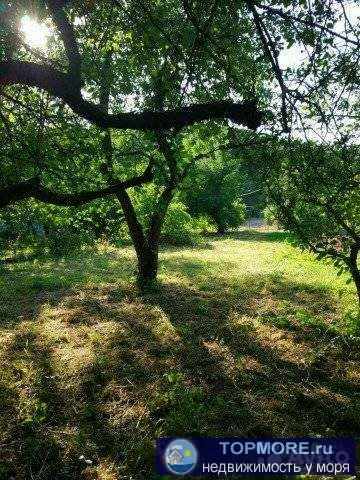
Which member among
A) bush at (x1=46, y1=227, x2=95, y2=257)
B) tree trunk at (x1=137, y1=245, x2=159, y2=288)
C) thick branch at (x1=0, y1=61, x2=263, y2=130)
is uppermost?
thick branch at (x1=0, y1=61, x2=263, y2=130)

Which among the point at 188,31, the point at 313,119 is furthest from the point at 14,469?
the point at 313,119

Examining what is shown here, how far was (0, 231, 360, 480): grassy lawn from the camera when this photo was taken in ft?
14.0

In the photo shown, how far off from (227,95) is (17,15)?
3.01 meters

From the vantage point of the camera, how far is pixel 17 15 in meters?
5.07

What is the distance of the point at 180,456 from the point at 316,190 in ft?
13.5

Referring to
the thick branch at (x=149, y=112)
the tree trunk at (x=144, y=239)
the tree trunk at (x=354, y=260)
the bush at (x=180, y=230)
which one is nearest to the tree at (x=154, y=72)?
the thick branch at (x=149, y=112)

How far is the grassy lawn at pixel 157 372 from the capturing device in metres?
4.26

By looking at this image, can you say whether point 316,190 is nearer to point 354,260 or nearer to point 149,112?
point 354,260

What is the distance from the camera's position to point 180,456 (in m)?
3.98

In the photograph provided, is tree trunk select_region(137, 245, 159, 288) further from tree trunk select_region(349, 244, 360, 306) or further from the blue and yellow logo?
the blue and yellow logo

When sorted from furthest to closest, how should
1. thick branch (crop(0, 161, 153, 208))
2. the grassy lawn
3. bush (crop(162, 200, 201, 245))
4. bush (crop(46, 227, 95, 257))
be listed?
1. bush (crop(162, 200, 201, 245))
2. bush (crop(46, 227, 95, 257))
3. thick branch (crop(0, 161, 153, 208))
4. the grassy lawn

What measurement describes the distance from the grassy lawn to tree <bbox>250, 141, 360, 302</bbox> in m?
1.84

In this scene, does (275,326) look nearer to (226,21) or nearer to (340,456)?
(340,456)

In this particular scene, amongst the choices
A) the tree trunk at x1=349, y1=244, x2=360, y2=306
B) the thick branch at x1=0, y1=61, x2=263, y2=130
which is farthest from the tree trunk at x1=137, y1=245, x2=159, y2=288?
the thick branch at x1=0, y1=61, x2=263, y2=130
